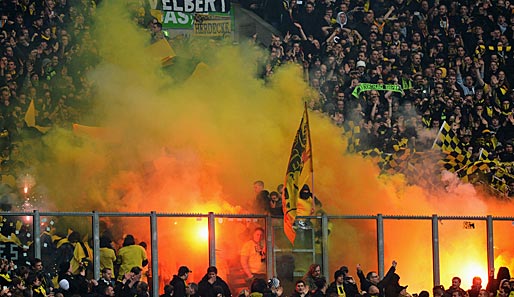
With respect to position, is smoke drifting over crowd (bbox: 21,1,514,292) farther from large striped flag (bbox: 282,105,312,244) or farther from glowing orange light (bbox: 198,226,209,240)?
large striped flag (bbox: 282,105,312,244)

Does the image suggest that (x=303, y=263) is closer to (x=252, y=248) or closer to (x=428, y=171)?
(x=252, y=248)

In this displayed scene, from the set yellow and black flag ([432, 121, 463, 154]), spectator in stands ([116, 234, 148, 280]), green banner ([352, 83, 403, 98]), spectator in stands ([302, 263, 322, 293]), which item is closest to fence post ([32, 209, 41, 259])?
spectator in stands ([116, 234, 148, 280])

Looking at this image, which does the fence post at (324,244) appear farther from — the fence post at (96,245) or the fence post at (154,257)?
the fence post at (96,245)

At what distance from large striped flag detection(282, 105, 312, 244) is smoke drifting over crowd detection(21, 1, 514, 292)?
249cm

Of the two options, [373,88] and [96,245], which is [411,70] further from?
[96,245]

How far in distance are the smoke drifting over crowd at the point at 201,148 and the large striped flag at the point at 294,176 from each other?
8.18 ft

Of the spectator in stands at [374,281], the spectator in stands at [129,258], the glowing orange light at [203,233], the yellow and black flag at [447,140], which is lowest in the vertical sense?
the spectator in stands at [374,281]

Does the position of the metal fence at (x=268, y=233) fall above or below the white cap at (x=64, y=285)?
above

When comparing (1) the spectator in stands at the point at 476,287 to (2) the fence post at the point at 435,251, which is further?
(2) the fence post at the point at 435,251

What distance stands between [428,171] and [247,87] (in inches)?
139

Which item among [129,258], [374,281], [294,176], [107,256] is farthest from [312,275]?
[107,256]

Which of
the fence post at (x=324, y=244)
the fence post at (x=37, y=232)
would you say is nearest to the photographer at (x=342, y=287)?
the fence post at (x=324, y=244)

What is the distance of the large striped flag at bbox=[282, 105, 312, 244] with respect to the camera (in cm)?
1681

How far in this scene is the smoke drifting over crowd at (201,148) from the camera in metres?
20.2
